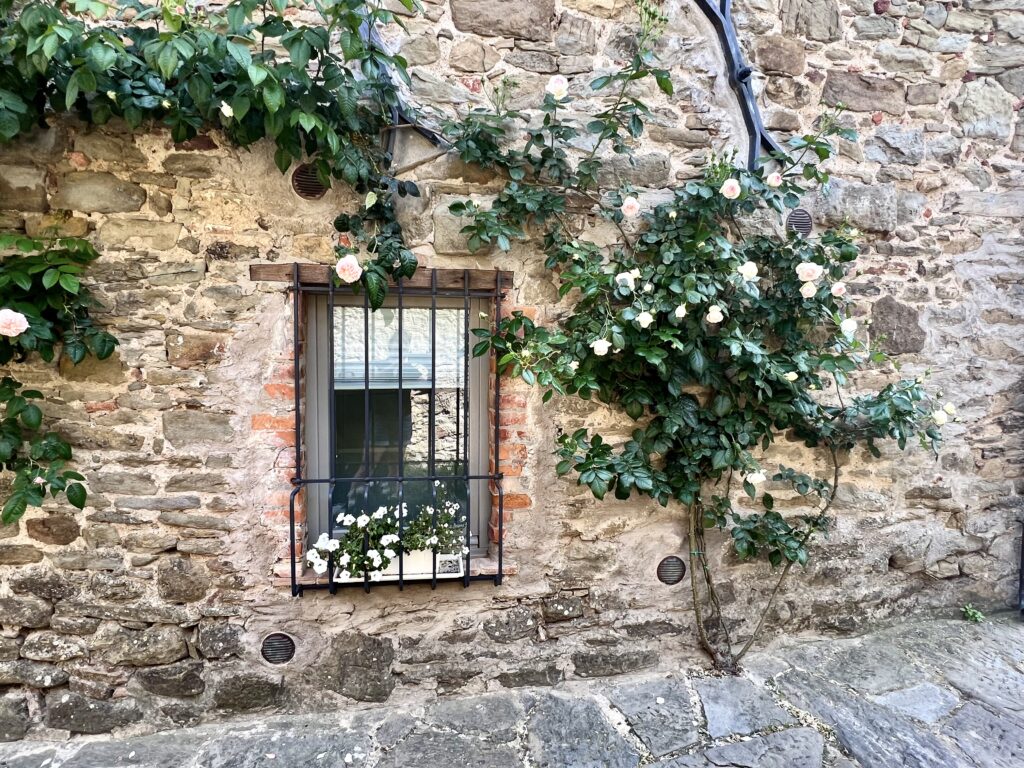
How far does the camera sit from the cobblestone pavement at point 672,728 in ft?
6.73

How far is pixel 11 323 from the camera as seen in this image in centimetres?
177

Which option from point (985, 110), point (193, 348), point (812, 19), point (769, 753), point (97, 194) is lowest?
point (769, 753)

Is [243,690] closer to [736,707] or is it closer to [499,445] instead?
[499,445]

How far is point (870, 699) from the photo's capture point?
2359 mm

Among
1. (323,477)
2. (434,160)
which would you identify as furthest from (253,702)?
(434,160)

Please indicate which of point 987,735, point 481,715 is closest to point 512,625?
point 481,715

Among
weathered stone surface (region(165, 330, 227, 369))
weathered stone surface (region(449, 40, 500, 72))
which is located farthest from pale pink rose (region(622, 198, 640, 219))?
weathered stone surface (region(165, 330, 227, 369))

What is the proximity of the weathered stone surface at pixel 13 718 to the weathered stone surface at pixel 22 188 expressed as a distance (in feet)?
6.13

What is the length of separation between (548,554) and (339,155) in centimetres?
184

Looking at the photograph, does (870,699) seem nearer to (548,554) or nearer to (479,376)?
(548,554)

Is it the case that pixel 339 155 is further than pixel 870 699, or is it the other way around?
pixel 870 699

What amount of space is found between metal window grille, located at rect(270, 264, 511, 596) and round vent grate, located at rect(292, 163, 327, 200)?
29 cm

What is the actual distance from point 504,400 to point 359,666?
50.0 inches

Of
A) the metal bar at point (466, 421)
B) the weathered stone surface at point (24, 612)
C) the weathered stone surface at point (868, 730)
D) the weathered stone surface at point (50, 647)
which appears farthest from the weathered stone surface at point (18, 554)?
the weathered stone surface at point (868, 730)
